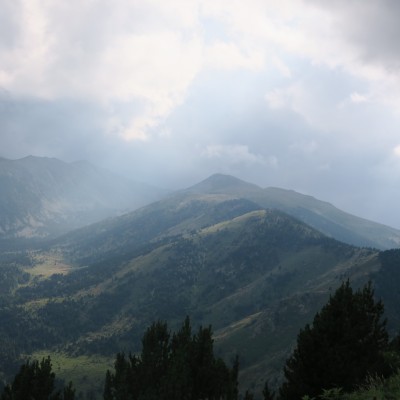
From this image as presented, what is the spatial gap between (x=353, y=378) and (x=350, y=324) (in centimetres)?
400

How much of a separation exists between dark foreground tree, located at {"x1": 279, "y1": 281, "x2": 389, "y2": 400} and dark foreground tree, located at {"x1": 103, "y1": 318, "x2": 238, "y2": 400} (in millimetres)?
7365

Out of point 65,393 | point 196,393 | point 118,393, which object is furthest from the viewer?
point 65,393

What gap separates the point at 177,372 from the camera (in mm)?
38625

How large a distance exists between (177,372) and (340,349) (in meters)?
15.5

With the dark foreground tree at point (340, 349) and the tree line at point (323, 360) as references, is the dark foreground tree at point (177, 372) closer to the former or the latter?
the tree line at point (323, 360)

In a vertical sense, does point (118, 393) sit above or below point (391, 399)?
below

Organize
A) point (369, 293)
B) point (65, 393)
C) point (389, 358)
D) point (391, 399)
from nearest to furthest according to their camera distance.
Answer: point (391, 399), point (389, 358), point (369, 293), point (65, 393)

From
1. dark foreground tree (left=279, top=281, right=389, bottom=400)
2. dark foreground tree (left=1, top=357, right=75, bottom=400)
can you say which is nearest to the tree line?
dark foreground tree (left=279, top=281, right=389, bottom=400)

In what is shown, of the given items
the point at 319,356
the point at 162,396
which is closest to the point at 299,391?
the point at 319,356

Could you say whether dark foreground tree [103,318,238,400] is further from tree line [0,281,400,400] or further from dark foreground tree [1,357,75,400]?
dark foreground tree [1,357,75,400]

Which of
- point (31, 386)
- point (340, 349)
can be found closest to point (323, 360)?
point (340, 349)

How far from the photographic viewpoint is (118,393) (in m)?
45.5

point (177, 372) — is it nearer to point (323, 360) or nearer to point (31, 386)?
point (323, 360)

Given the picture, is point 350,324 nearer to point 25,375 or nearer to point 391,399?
point 391,399
